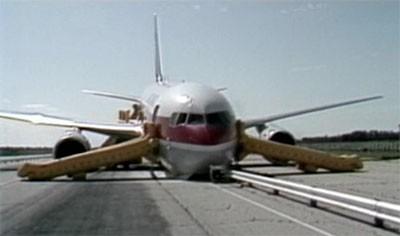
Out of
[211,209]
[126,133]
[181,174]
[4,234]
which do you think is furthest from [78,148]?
[4,234]

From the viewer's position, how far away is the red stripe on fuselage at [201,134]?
28.5 m

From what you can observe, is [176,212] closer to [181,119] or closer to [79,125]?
[181,119]

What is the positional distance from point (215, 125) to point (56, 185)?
275 inches

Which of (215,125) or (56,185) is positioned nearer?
(56,185)

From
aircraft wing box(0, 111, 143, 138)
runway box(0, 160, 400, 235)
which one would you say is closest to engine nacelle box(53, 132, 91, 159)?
aircraft wing box(0, 111, 143, 138)

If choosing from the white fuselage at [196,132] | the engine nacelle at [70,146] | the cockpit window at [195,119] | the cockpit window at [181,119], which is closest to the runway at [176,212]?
the white fuselage at [196,132]

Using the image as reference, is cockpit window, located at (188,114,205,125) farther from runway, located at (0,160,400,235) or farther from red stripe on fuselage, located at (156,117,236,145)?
runway, located at (0,160,400,235)

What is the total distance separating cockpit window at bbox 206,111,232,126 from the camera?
2912cm

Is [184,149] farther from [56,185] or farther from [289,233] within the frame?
[289,233]

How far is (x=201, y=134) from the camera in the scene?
28578 millimetres

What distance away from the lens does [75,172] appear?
29.5 metres

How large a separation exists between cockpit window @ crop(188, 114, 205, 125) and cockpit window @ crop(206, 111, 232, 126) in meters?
0.26

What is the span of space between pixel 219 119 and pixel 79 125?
1345 cm

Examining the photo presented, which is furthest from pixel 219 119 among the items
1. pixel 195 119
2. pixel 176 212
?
pixel 176 212
